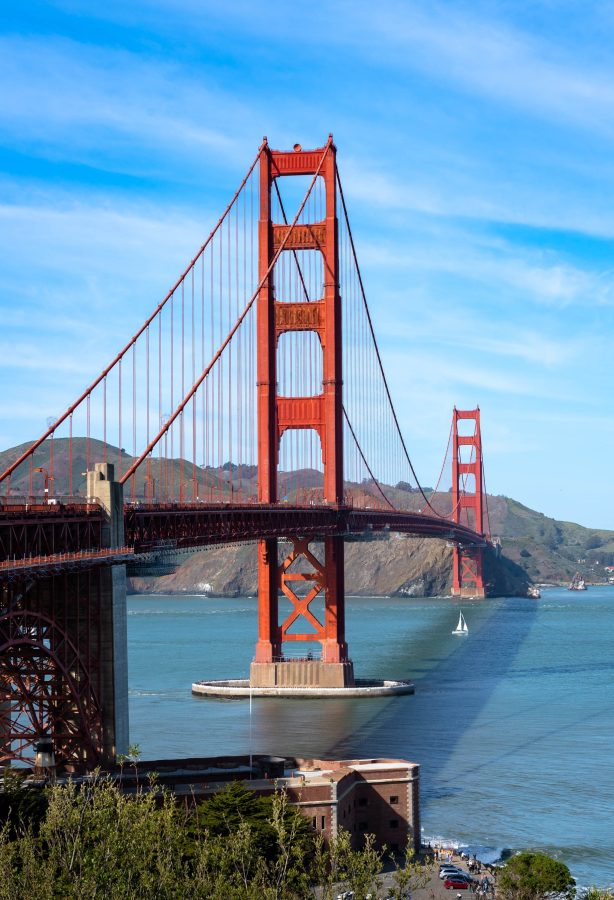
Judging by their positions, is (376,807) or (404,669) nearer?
(376,807)

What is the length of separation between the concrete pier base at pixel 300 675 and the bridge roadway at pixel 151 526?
5638 mm

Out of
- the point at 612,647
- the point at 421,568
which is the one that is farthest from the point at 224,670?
the point at 421,568

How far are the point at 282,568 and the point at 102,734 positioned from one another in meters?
30.5

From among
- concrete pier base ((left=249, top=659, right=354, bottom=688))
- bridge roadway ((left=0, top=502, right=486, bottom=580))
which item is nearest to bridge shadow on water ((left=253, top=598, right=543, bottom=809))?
concrete pier base ((left=249, top=659, right=354, bottom=688))

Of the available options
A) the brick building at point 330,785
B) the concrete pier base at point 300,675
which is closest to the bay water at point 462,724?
the brick building at point 330,785

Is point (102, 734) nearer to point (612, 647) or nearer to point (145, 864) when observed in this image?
point (145, 864)

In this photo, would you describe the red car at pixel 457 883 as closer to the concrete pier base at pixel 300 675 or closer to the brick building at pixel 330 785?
the brick building at pixel 330 785

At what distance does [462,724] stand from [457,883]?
22104 mm

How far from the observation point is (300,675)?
63.9 m

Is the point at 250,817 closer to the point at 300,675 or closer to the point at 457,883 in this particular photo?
the point at 457,883

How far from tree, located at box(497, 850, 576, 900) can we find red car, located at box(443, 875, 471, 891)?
2.28ft

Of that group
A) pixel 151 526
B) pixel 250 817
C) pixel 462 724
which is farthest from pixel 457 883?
pixel 462 724

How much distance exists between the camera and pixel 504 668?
3063 inches

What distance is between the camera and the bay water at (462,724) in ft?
127
